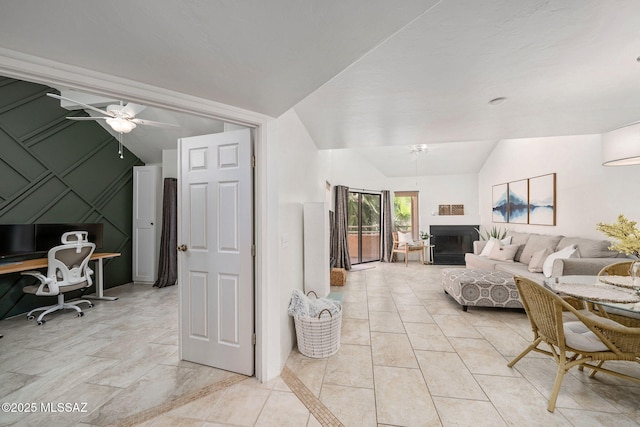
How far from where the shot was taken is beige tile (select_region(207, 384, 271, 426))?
5.54 feet

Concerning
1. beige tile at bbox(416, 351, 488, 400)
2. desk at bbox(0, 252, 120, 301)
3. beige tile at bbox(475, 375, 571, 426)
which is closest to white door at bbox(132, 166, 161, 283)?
desk at bbox(0, 252, 120, 301)

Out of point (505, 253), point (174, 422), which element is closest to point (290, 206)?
point (174, 422)

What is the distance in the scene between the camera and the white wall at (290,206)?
7.53 ft

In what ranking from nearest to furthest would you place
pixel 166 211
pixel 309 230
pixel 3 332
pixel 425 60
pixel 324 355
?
pixel 425 60, pixel 324 355, pixel 3 332, pixel 309 230, pixel 166 211

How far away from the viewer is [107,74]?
56.6 inches

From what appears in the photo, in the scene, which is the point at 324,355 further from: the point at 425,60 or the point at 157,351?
the point at 425,60

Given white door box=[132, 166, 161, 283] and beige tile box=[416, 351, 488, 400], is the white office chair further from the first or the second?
beige tile box=[416, 351, 488, 400]

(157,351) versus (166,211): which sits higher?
(166,211)

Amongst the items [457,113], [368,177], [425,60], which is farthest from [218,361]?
[368,177]

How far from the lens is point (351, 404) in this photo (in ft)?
5.95

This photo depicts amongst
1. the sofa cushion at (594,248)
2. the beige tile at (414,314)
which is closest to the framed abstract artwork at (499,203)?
the sofa cushion at (594,248)

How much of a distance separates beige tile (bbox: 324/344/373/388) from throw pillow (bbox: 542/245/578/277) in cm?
275

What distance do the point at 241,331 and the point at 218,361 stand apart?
1.24 feet

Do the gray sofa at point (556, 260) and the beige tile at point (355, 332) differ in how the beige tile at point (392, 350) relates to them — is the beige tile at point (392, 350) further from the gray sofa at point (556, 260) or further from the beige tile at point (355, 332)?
the gray sofa at point (556, 260)
